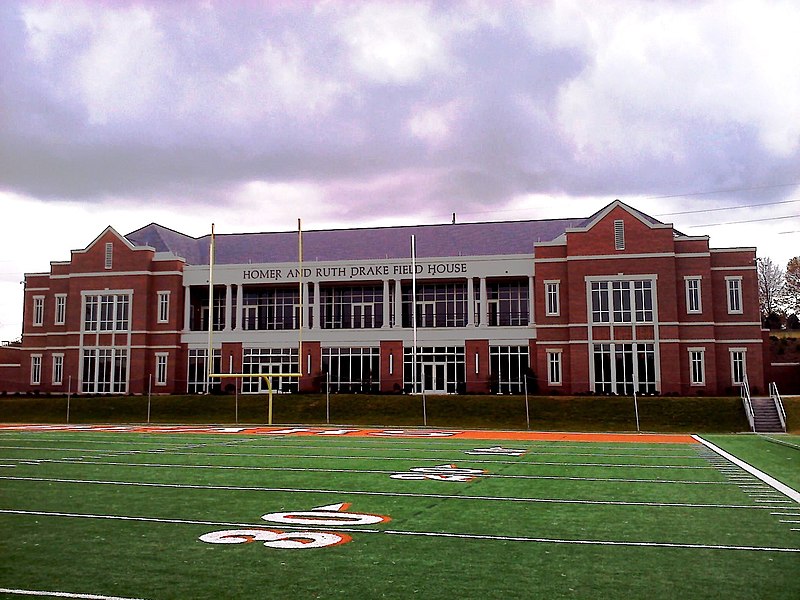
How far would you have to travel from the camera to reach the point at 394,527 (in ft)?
33.4

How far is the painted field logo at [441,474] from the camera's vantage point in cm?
1520

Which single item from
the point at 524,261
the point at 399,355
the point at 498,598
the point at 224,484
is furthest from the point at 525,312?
the point at 498,598

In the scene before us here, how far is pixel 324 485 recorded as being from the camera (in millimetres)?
14227

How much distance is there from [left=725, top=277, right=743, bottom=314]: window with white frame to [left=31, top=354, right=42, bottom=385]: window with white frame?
44293 millimetres

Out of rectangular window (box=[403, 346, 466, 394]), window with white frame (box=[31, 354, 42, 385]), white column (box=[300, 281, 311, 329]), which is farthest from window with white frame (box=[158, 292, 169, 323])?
rectangular window (box=[403, 346, 466, 394])

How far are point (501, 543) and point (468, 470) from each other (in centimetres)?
750

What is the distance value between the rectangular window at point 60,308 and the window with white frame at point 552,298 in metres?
32.0

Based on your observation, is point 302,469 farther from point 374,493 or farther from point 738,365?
point 738,365

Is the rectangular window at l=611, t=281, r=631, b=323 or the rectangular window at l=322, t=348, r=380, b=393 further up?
the rectangular window at l=611, t=281, r=631, b=323

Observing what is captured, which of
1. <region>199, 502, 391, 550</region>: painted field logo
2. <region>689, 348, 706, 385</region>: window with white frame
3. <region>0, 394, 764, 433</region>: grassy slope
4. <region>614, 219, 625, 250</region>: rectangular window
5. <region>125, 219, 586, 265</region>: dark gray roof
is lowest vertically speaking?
<region>199, 502, 391, 550</region>: painted field logo

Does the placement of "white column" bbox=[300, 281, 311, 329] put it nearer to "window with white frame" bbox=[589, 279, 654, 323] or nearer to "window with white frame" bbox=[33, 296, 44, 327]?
"window with white frame" bbox=[589, 279, 654, 323]

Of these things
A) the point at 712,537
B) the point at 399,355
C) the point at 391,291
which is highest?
the point at 391,291

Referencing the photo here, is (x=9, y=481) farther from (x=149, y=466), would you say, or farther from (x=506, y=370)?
(x=506, y=370)

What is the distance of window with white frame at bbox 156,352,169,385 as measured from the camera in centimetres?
5169
